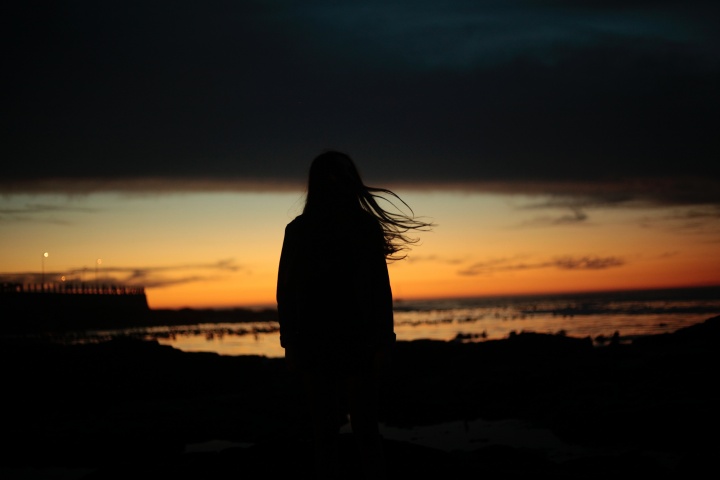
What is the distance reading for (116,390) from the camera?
16.6m

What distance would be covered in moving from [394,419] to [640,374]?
5.72 metres

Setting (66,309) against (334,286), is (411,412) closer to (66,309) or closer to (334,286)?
(334,286)

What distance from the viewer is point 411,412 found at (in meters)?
14.4

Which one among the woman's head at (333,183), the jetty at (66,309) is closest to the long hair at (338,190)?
the woman's head at (333,183)

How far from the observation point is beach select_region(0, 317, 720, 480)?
6.79 m

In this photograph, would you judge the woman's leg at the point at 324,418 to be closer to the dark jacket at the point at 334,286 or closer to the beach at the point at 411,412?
the dark jacket at the point at 334,286

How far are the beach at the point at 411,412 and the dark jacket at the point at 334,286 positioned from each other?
6.80ft

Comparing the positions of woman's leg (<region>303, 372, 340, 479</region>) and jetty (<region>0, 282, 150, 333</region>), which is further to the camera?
jetty (<region>0, 282, 150, 333</region>)

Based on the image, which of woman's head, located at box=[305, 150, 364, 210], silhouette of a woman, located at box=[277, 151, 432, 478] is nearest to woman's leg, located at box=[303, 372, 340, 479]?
silhouette of a woman, located at box=[277, 151, 432, 478]

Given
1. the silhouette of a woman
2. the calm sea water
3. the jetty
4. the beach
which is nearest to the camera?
the silhouette of a woman

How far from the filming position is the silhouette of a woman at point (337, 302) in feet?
14.4

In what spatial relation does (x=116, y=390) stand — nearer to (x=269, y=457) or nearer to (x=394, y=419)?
(x=394, y=419)

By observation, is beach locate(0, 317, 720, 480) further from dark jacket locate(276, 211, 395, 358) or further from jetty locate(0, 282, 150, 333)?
jetty locate(0, 282, 150, 333)

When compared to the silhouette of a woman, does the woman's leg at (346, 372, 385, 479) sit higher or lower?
lower
